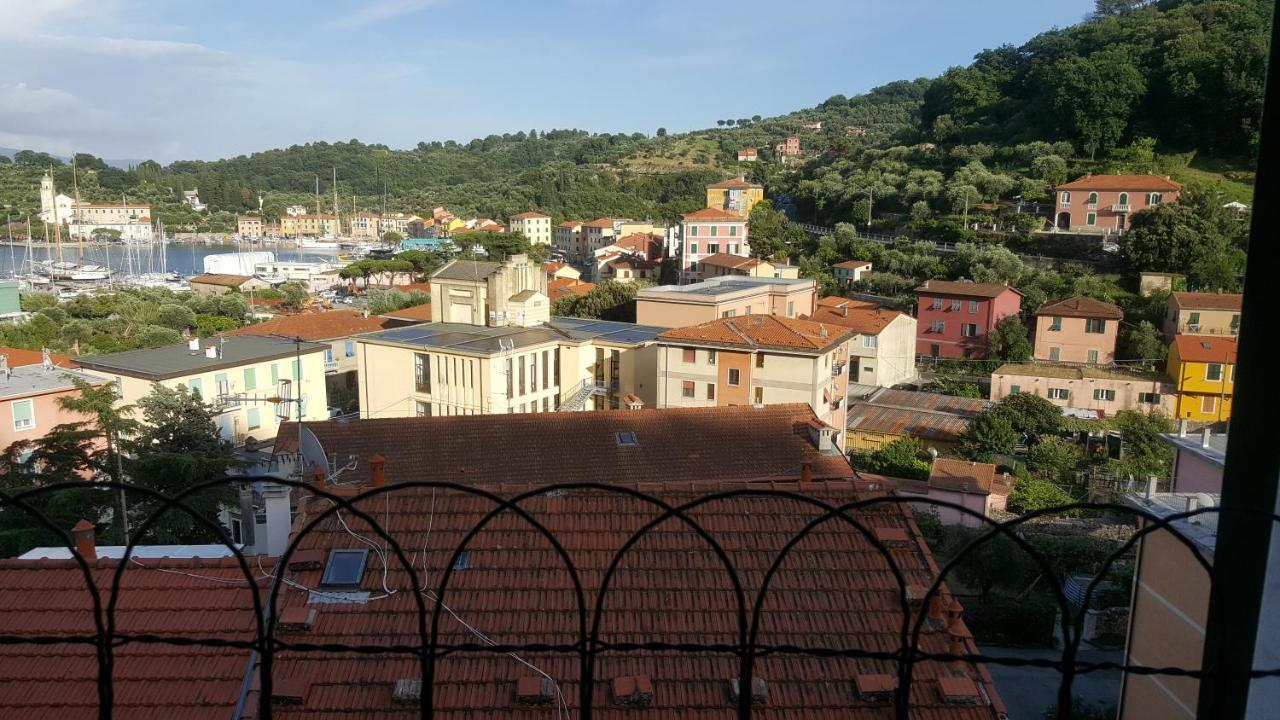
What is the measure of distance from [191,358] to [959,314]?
92.1 feet

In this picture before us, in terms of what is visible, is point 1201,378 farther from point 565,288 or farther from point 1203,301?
point 565,288

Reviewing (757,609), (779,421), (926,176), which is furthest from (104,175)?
(757,609)

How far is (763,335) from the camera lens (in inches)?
→ 818

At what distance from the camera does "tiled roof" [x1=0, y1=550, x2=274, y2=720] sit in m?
4.49

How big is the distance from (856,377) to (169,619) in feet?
92.1

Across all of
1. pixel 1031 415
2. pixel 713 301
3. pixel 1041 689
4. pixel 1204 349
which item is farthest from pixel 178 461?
pixel 1204 349

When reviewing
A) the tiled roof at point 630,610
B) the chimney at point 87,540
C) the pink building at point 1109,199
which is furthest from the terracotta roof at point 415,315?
the pink building at point 1109,199

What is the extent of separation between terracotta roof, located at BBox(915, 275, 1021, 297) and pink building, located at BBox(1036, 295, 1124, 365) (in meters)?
2.07

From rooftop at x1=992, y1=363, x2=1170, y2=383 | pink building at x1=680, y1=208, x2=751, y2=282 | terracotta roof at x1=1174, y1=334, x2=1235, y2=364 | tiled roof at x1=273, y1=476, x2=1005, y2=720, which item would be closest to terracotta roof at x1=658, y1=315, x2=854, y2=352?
rooftop at x1=992, y1=363, x2=1170, y2=383

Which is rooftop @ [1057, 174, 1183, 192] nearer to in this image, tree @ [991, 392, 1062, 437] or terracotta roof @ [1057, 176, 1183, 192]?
terracotta roof @ [1057, 176, 1183, 192]

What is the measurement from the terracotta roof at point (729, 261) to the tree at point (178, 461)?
27406 mm

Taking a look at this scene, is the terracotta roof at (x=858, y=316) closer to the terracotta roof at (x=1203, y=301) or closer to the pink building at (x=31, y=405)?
the terracotta roof at (x=1203, y=301)

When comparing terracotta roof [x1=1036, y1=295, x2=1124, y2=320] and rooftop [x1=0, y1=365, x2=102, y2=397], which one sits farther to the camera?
terracotta roof [x1=1036, y1=295, x2=1124, y2=320]

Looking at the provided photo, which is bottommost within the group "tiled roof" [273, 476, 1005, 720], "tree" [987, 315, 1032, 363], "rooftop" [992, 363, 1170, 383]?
"rooftop" [992, 363, 1170, 383]
